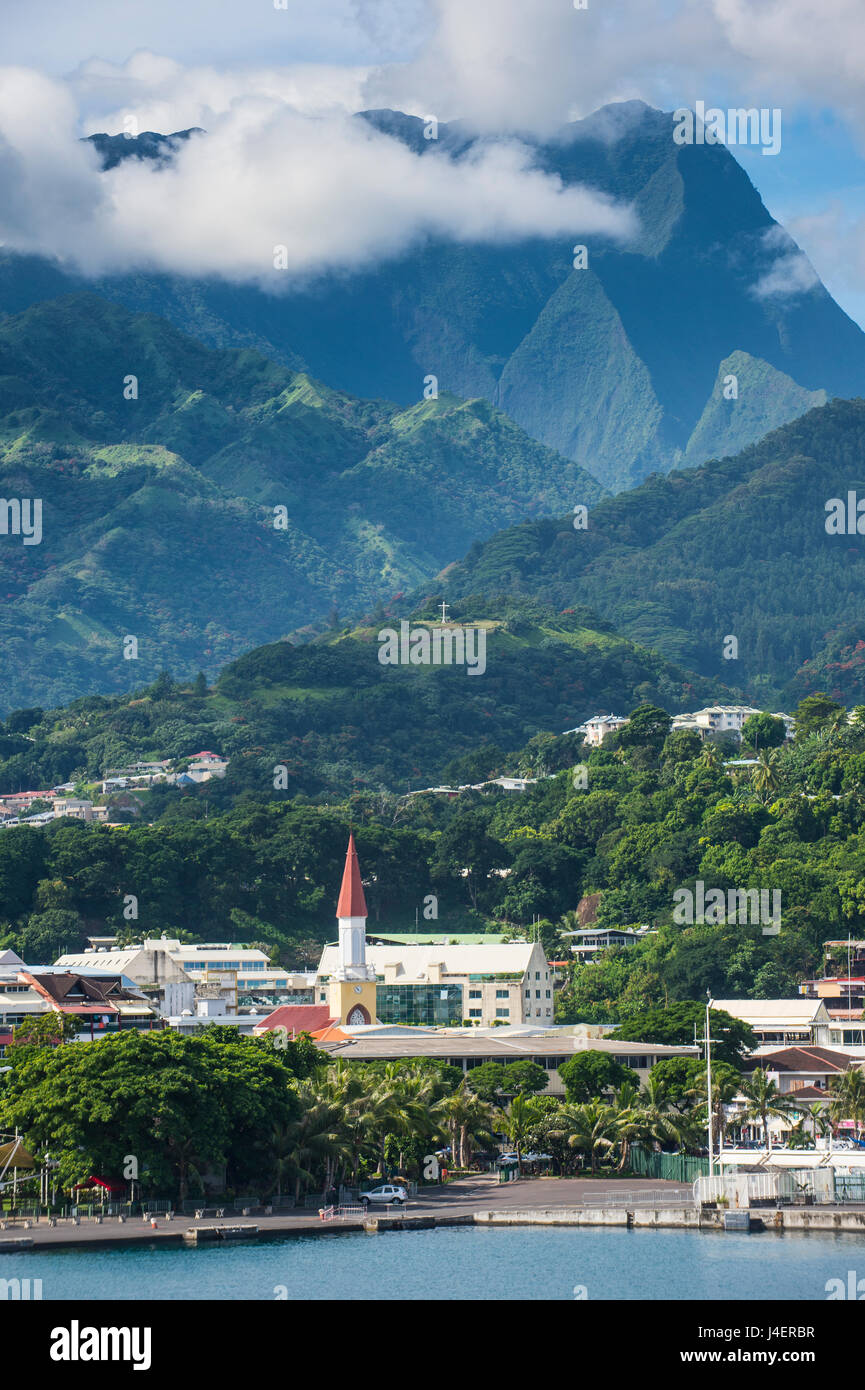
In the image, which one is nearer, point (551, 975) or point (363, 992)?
point (363, 992)

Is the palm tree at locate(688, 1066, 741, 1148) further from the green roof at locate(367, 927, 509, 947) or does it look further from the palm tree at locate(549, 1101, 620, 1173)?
the green roof at locate(367, 927, 509, 947)

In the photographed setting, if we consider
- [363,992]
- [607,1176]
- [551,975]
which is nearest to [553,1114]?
[607,1176]

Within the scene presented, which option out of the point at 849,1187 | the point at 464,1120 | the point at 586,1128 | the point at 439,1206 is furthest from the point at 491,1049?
the point at 849,1187

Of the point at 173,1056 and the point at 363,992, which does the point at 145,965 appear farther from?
the point at 173,1056

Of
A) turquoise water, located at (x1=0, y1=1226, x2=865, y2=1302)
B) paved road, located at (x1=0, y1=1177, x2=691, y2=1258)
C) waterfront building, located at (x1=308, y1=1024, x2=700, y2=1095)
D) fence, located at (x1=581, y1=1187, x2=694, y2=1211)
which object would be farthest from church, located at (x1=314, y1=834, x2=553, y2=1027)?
turquoise water, located at (x1=0, y1=1226, x2=865, y2=1302)

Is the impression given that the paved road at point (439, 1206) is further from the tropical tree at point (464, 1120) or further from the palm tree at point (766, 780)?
the palm tree at point (766, 780)

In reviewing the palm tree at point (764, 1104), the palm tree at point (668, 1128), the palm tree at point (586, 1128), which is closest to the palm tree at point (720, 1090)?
the palm tree at point (764, 1104)
